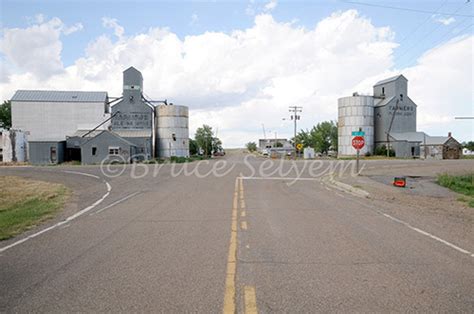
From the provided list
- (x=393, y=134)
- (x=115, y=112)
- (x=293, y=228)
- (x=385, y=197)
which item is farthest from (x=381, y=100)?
(x=293, y=228)

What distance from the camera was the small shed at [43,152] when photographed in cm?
5781

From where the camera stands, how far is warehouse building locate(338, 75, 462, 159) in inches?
3137

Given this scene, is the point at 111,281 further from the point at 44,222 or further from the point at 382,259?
the point at 44,222

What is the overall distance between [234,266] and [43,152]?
2327 inches

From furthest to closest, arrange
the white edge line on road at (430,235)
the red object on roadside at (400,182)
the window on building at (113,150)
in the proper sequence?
the window on building at (113,150) < the red object on roadside at (400,182) < the white edge line on road at (430,235)

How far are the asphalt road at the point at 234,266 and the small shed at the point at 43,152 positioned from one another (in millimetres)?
52546

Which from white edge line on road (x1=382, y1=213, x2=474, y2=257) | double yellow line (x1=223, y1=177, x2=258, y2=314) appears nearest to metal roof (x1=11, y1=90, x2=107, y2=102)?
white edge line on road (x1=382, y1=213, x2=474, y2=257)

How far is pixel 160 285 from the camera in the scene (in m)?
5.27

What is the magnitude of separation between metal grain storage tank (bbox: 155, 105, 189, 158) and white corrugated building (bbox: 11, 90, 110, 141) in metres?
9.58

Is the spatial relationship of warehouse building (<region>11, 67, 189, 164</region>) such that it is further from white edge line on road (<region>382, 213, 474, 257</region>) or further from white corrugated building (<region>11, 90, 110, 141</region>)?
white edge line on road (<region>382, 213, 474, 257</region>)

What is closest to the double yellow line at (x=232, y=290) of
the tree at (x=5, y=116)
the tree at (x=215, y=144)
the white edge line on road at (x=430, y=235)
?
the white edge line on road at (x=430, y=235)

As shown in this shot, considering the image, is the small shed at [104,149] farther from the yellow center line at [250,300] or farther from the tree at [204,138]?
the tree at [204,138]

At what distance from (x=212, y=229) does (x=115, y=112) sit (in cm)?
6374

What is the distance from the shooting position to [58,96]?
7338cm
